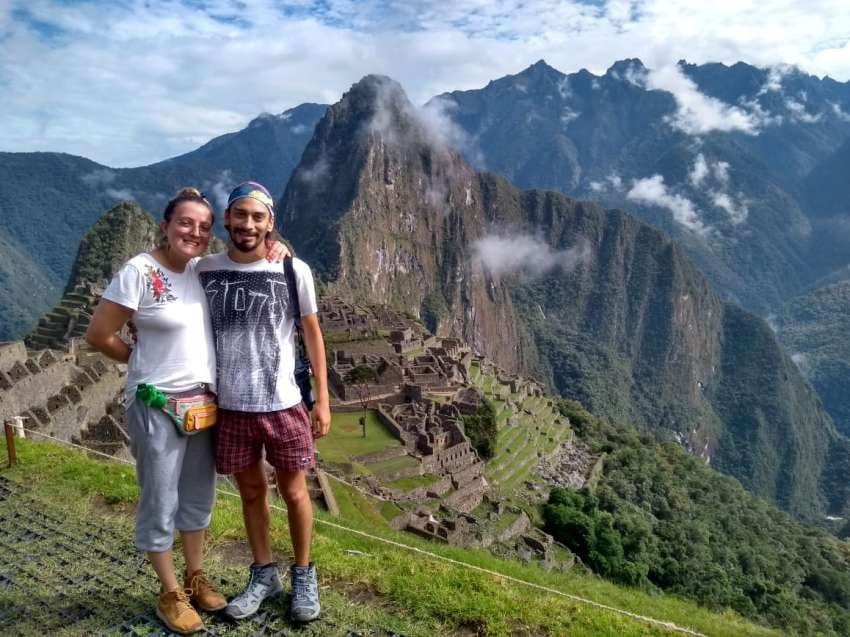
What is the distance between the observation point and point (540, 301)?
193 meters

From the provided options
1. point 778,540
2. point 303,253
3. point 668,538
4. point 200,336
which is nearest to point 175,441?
point 200,336

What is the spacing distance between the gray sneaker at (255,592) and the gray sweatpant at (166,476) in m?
0.60

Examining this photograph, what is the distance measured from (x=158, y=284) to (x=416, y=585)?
129 inches

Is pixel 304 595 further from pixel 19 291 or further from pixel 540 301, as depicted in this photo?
pixel 540 301

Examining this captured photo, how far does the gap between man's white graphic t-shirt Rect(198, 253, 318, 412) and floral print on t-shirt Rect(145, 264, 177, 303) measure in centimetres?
31

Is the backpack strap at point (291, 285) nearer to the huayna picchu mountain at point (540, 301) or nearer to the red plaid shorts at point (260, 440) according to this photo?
the red plaid shorts at point (260, 440)

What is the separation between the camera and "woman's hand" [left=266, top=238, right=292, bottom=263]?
480 cm

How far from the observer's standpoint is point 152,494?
4434 millimetres

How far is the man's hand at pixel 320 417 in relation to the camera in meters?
4.91

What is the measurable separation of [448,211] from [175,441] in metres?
160

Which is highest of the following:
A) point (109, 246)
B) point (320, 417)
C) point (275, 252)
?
point (109, 246)

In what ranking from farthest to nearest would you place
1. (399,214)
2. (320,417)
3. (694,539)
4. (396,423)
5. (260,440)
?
(399,214)
(694,539)
(396,423)
(320,417)
(260,440)

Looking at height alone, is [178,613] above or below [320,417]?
below

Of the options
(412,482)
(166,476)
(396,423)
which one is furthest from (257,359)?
(396,423)
